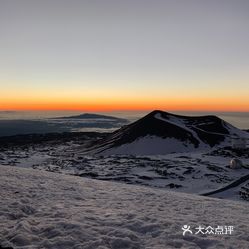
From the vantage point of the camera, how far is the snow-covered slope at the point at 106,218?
379 inches

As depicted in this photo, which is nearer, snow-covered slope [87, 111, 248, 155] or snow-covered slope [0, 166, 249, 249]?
snow-covered slope [0, 166, 249, 249]

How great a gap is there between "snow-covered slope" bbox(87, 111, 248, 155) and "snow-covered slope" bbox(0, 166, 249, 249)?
42.9 meters

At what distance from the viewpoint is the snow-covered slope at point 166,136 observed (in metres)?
61.1

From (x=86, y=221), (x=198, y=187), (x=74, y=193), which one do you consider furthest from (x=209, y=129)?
(x=86, y=221)

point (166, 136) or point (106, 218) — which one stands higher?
point (106, 218)

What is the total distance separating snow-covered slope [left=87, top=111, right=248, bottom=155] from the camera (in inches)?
2406

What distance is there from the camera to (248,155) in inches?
2174

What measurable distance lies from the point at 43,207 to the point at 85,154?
157 feet

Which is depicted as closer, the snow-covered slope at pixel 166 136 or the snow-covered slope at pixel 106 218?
the snow-covered slope at pixel 106 218

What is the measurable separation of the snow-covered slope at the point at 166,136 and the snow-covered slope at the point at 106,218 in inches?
1687

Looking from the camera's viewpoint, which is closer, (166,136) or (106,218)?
(106,218)

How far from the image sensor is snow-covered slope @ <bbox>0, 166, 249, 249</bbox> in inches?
379

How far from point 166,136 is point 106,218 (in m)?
53.7

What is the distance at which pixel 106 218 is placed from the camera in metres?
11.9
